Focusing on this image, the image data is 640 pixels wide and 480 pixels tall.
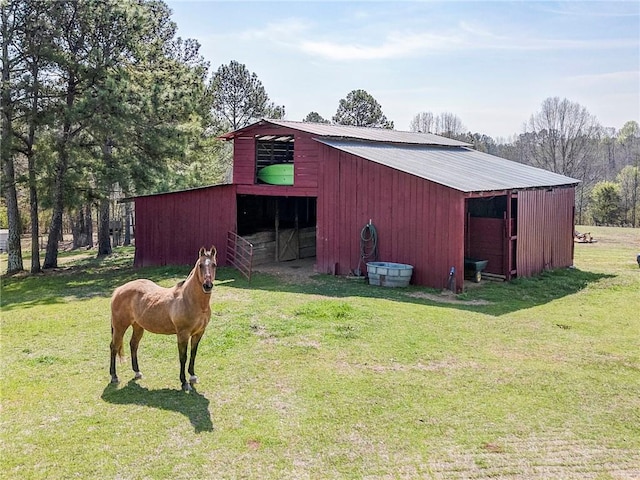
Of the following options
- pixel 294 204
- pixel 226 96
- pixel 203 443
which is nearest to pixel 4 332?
pixel 203 443

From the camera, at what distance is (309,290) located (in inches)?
555

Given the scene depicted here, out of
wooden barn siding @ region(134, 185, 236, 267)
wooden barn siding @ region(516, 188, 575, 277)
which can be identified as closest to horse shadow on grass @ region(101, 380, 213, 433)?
wooden barn siding @ region(516, 188, 575, 277)

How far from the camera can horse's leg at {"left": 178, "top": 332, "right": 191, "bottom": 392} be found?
22.2ft

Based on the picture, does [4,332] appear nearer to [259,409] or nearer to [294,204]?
[259,409]

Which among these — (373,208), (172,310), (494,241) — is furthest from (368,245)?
(172,310)

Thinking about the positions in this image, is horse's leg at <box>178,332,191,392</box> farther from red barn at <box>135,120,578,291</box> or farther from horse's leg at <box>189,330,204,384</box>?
red barn at <box>135,120,578,291</box>

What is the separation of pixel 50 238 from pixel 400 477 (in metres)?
18.6

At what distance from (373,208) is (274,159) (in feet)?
20.0

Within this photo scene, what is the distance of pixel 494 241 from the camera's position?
51.8ft

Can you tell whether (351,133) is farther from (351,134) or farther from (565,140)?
(565,140)

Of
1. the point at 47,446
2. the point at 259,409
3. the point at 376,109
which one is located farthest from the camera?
the point at 376,109

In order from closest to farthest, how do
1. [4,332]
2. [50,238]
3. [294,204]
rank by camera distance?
[4,332], [50,238], [294,204]

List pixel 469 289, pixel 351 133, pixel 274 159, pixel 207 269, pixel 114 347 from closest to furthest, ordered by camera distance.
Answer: pixel 207 269, pixel 114 347, pixel 469 289, pixel 351 133, pixel 274 159

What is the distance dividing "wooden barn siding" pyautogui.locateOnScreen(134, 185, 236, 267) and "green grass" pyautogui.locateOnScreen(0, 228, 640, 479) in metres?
6.85
